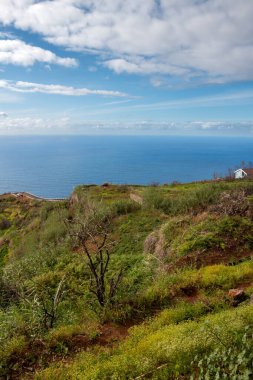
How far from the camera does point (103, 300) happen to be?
7.70 m

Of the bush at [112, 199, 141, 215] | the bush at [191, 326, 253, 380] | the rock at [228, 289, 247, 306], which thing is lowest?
the bush at [112, 199, 141, 215]

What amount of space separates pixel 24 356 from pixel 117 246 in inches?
456

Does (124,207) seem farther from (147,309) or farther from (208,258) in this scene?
(147,309)

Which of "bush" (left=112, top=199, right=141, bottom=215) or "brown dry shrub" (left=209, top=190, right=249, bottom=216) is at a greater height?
"brown dry shrub" (left=209, top=190, right=249, bottom=216)

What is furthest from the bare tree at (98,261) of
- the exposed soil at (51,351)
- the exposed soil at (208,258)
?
the exposed soil at (208,258)

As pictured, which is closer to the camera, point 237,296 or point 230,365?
point 230,365

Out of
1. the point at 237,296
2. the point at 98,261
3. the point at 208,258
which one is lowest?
the point at 208,258

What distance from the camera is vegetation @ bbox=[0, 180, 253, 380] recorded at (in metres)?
4.91

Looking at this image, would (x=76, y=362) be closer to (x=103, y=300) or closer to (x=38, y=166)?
(x=103, y=300)

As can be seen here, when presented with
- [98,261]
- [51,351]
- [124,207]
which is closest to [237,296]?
[98,261]

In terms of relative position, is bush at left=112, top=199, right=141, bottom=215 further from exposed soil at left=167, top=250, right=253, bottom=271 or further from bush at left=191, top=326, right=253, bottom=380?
bush at left=191, top=326, right=253, bottom=380

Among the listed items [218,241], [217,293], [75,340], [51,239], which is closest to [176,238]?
[218,241]

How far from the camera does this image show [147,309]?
744 centimetres

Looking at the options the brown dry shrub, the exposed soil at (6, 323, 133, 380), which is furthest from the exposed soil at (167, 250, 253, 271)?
the exposed soil at (6, 323, 133, 380)
